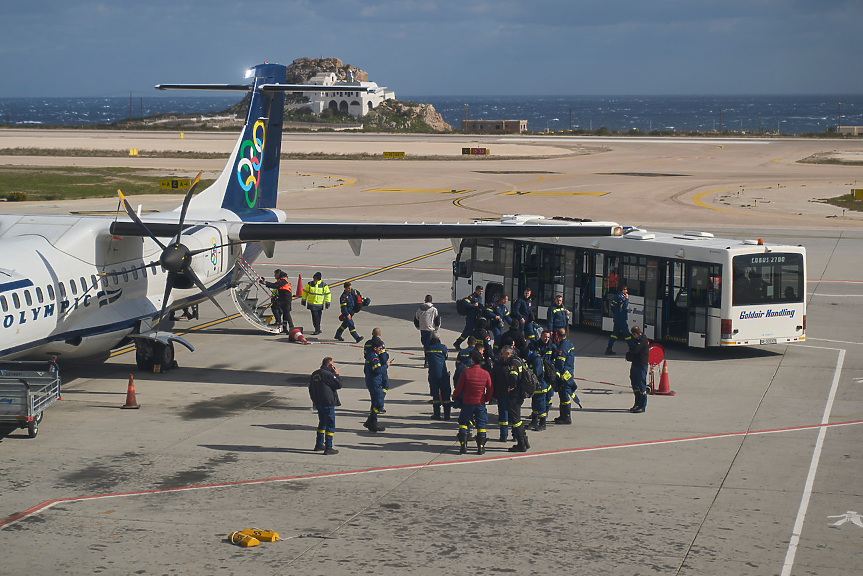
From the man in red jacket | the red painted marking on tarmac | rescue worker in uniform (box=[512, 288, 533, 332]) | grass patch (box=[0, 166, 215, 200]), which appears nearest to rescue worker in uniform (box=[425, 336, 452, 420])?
the man in red jacket

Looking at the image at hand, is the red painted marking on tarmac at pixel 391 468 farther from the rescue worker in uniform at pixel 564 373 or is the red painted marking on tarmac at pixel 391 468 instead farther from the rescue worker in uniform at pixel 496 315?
the rescue worker in uniform at pixel 496 315

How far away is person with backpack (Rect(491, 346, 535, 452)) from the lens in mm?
14641

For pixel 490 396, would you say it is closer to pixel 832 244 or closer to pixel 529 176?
pixel 832 244

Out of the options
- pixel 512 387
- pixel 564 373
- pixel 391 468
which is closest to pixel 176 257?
pixel 391 468

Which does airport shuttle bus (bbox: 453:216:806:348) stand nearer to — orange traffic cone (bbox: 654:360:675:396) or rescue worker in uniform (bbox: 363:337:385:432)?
orange traffic cone (bbox: 654:360:675:396)

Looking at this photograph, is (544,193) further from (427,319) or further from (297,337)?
(427,319)

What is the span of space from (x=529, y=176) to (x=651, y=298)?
49.4 metres

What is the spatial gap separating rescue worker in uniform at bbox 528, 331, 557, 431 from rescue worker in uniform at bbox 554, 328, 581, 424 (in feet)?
0.42

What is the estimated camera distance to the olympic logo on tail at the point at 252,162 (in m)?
25.5

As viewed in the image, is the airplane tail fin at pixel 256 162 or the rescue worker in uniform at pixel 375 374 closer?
the rescue worker in uniform at pixel 375 374

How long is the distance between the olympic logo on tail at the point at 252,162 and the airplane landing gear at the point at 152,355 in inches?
271

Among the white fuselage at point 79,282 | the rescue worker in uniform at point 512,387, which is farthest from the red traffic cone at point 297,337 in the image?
the rescue worker in uniform at point 512,387

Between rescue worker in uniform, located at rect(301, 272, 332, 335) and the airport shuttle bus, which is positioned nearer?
the airport shuttle bus

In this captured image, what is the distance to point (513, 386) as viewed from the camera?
14.6 meters
